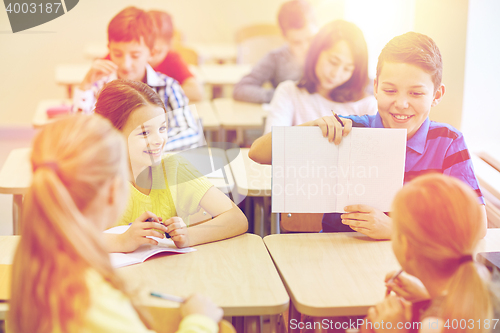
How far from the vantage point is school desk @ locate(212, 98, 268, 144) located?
2.55m

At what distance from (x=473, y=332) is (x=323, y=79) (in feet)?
5.08

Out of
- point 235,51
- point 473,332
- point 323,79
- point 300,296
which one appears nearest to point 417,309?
point 473,332

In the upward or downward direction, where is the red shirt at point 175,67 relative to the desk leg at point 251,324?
upward

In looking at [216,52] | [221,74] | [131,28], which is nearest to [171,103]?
[131,28]

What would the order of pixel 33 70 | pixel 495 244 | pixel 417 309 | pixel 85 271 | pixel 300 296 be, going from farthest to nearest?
pixel 33 70
pixel 495 244
pixel 300 296
pixel 417 309
pixel 85 271

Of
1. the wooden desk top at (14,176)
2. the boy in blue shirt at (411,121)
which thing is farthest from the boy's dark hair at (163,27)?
the boy in blue shirt at (411,121)

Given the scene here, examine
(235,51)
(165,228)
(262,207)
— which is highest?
(235,51)

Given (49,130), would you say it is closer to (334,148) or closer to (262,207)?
(334,148)

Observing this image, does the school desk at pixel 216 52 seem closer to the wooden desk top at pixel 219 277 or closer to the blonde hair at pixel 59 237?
the wooden desk top at pixel 219 277

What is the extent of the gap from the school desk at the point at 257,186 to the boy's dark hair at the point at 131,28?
800 millimetres

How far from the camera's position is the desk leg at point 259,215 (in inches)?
70.3

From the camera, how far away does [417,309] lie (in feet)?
2.86

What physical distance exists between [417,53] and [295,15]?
6.49ft

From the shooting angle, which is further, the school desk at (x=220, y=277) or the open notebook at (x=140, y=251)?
the open notebook at (x=140, y=251)
